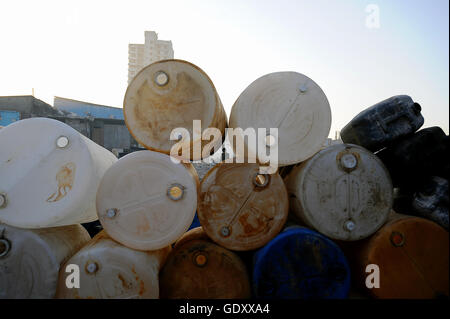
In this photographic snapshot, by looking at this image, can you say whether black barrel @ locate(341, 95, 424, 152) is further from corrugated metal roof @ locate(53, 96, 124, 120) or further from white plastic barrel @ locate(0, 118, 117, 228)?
corrugated metal roof @ locate(53, 96, 124, 120)

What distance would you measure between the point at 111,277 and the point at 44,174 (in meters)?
0.77

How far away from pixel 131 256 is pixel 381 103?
2.00m

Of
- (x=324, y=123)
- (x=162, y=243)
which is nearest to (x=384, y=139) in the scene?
(x=324, y=123)

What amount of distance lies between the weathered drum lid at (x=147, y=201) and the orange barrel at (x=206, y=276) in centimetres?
19

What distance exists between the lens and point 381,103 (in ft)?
→ 5.85

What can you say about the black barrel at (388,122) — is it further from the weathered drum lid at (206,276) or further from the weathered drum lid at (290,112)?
the weathered drum lid at (206,276)

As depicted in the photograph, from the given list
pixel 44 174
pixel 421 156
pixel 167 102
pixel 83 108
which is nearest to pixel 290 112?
pixel 167 102

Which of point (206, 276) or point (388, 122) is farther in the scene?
point (388, 122)

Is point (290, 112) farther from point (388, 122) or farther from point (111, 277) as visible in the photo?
point (111, 277)

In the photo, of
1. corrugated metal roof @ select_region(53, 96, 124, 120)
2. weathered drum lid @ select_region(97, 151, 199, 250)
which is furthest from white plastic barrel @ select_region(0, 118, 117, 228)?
corrugated metal roof @ select_region(53, 96, 124, 120)

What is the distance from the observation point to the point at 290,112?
1.62 m

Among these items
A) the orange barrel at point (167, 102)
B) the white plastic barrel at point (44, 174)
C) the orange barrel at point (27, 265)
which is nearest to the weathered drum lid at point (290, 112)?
the orange barrel at point (167, 102)

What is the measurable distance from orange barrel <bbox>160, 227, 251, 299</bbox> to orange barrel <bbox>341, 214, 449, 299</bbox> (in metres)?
0.80
